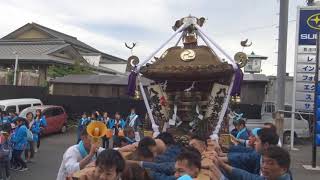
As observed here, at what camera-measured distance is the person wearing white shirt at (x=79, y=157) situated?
4.64 m

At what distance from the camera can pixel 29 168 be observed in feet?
41.0

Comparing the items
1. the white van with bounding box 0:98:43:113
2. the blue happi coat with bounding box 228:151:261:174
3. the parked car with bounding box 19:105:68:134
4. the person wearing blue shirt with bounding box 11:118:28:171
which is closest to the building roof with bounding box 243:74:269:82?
the parked car with bounding box 19:105:68:134

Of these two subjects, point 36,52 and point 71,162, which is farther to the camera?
point 36,52

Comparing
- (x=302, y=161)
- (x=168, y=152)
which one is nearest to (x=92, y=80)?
(x=302, y=161)

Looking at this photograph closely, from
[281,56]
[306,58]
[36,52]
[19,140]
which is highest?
[36,52]

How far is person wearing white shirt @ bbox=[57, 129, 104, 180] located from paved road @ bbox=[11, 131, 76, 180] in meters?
6.44

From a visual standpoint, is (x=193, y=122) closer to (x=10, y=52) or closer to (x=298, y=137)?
(x=298, y=137)

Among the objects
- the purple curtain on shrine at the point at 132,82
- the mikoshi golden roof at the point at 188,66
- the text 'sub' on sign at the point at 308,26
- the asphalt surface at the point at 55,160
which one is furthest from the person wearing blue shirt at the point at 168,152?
the text 'sub' on sign at the point at 308,26

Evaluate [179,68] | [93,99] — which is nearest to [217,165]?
[179,68]

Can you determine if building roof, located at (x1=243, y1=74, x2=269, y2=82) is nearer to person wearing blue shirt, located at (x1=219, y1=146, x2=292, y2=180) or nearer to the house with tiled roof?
the house with tiled roof

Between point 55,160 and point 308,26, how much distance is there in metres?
10.0

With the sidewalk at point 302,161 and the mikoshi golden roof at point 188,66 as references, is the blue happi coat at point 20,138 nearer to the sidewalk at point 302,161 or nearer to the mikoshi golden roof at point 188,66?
the mikoshi golden roof at point 188,66

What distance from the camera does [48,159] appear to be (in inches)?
565

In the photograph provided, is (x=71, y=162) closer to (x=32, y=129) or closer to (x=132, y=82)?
(x=132, y=82)
